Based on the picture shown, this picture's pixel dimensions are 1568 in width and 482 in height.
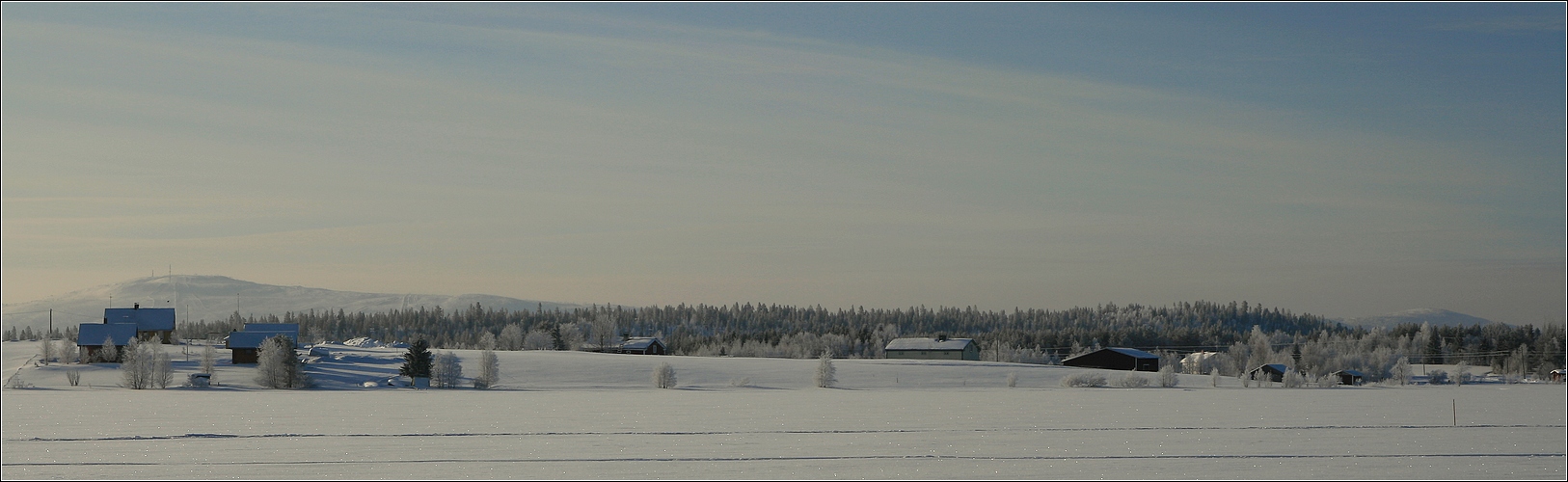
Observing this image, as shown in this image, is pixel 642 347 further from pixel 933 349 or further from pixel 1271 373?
pixel 1271 373

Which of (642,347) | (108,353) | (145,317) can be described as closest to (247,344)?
(108,353)

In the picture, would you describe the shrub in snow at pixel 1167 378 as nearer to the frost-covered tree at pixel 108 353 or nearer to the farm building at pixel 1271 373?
the farm building at pixel 1271 373

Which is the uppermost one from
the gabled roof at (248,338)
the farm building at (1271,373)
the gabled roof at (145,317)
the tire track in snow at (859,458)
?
the gabled roof at (145,317)

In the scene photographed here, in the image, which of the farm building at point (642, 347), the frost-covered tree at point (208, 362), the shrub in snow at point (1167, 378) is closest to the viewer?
the shrub in snow at point (1167, 378)

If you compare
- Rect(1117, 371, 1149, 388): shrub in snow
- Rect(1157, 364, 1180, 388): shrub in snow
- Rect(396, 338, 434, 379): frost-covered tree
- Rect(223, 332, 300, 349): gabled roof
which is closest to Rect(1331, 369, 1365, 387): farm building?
Rect(1157, 364, 1180, 388): shrub in snow

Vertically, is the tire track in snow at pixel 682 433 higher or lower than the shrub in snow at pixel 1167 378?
higher

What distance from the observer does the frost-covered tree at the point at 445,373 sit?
262 ft

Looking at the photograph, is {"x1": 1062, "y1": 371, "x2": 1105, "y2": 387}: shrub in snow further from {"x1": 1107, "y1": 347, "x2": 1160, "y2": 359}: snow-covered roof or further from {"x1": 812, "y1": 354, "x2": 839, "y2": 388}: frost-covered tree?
{"x1": 1107, "y1": 347, "x2": 1160, "y2": 359}: snow-covered roof

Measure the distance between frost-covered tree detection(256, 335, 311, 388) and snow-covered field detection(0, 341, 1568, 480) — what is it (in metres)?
12.1

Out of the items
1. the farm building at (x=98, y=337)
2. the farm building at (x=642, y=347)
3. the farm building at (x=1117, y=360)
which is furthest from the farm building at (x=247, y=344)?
the farm building at (x=1117, y=360)

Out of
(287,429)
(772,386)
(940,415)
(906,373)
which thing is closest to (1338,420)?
(940,415)

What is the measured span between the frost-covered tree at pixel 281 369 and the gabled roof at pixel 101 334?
19389mm

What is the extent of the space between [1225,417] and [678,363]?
5971 centimetres

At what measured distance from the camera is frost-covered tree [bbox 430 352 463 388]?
79875mm
